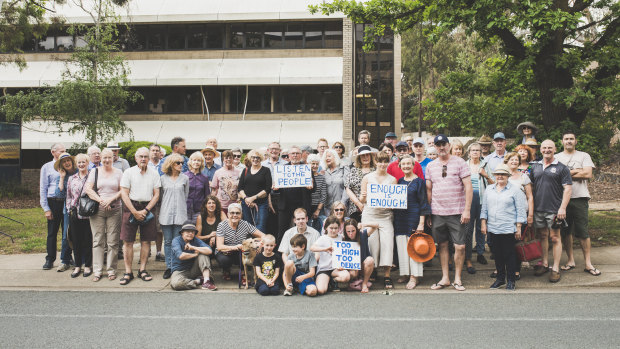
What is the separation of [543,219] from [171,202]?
641 cm

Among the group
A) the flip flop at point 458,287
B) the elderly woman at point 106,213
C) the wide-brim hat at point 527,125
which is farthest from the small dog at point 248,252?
the wide-brim hat at point 527,125

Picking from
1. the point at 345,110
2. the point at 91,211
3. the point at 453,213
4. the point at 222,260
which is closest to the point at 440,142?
the point at 453,213

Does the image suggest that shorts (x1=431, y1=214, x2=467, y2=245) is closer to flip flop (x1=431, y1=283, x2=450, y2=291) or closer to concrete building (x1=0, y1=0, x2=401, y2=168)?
flip flop (x1=431, y1=283, x2=450, y2=291)

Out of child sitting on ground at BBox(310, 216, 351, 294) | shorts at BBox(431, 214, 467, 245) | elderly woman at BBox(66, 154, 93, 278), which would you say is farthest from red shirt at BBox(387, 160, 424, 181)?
elderly woman at BBox(66, 154, 93, 278)

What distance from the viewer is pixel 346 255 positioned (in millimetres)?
7359

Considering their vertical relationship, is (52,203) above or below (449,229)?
above

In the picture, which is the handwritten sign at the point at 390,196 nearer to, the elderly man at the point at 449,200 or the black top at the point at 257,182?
the elderly man at the point at 449,200

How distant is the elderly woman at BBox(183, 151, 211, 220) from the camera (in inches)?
343

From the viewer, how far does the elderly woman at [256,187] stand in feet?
28.4

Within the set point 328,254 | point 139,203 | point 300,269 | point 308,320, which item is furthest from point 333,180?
point 139,203

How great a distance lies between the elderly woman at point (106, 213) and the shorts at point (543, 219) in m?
7.19

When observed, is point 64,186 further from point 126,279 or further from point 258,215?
point 258,215

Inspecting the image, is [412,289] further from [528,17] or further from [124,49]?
[124,49]

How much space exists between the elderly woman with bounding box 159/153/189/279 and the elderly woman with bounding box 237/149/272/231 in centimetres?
107
